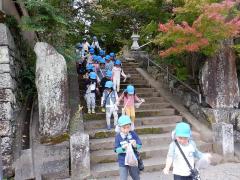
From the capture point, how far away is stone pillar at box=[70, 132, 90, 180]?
6.74 meters

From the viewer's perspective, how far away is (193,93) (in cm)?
1046

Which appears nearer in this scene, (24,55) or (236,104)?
(236,104)

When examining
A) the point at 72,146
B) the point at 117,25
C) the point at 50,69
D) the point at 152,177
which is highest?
the point at 117,25

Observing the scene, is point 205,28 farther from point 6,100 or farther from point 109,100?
point 6,100

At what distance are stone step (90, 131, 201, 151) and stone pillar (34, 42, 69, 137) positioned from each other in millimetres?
1057

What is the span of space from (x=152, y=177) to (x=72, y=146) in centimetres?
196

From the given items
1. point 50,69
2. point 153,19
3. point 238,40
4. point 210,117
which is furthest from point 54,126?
point 238,40

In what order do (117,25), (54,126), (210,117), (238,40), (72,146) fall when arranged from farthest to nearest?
(117,25), (238,40), (210,117), (54,126), (72,146)

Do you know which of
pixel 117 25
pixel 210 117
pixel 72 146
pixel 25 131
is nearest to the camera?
pixel 72 146

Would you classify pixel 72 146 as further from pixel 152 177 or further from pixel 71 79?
pixel 71 79

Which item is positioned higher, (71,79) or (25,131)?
(71,79)

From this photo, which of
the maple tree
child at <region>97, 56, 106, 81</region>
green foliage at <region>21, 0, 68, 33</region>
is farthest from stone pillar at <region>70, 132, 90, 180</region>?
child at <region>97, 56, 106, 81</region>

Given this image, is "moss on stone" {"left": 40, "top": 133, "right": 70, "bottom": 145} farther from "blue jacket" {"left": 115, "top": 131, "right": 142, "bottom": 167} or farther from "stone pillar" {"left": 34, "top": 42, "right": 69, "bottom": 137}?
"blue jacket" {"left": 115, "top": 131, "right": 142, "bottom": 167}

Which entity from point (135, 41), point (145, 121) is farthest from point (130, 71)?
point (145, 121)
